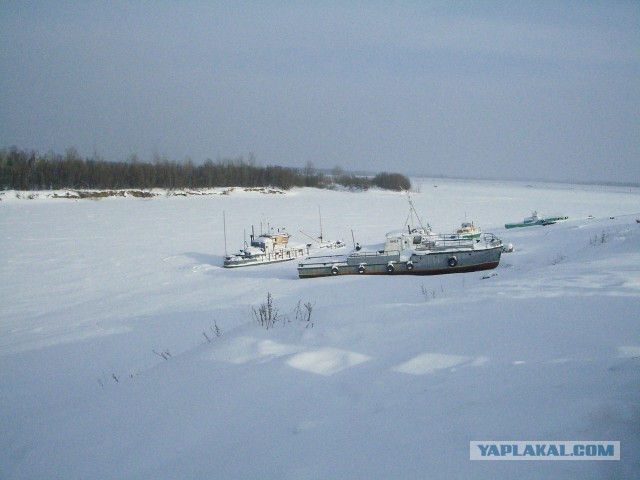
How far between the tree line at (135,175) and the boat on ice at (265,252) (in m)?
40.9

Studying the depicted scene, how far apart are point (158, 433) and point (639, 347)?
17.7 feet

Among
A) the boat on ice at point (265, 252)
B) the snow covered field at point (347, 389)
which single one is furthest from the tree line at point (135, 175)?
the snow covered field at point (347, 389)

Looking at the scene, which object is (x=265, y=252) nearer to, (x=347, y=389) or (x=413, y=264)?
(x=413, y=264)

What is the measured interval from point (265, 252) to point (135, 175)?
69318 mm

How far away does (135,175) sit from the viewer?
83500 millimetres

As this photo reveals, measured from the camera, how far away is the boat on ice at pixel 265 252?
960 inches

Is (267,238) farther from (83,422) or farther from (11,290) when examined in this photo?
(83,422)

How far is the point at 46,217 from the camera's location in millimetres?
42250

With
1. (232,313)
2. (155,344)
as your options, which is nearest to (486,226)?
(232,313)

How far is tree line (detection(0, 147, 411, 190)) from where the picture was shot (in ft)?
240

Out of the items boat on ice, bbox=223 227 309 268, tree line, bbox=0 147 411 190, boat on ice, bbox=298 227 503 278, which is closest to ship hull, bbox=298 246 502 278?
boat on ice, bbox=298 227 503 278

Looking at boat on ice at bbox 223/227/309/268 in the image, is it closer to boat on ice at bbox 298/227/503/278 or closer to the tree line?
boat on ice at bbox 298/227/503/278

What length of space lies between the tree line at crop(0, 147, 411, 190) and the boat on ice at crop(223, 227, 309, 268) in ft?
134

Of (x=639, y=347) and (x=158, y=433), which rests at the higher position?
(x=639, y=347)
